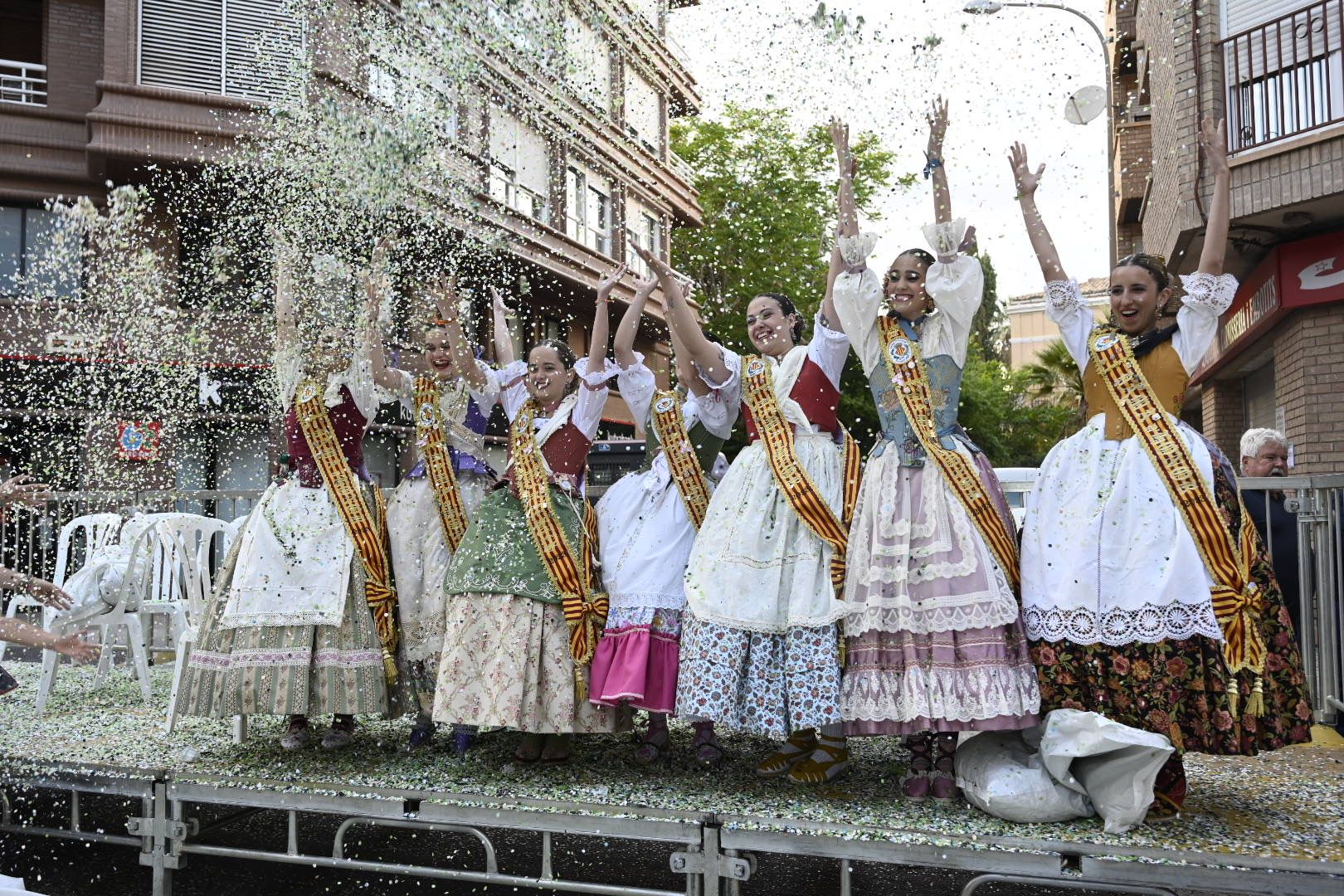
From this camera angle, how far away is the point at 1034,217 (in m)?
3.92

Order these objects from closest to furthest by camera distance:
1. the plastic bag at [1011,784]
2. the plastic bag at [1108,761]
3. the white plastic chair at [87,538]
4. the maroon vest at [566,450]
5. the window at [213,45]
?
1. the plastic bag at [1108,761]
2. the plastic bag at [1011,784]
3. the maroon vest at [566,450]
4. the white plastic chair at [87,538]
5. the window at [213,45]

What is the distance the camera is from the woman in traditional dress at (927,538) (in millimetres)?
3531

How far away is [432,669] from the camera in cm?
456

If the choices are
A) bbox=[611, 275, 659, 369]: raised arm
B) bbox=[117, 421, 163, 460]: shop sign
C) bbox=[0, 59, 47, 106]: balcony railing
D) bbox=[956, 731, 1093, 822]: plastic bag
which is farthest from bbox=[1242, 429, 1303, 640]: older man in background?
bbox=[0, 59, 47, 106]: balcony railing

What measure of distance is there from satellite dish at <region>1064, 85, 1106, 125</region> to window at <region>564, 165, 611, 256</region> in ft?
49.4

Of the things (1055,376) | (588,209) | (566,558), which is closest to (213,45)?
(588,209)

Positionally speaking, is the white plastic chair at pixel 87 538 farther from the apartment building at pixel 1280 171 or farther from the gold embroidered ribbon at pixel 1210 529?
the apartment building at pixel 1280 171

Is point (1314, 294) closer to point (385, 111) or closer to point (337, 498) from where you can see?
point (385, 111)

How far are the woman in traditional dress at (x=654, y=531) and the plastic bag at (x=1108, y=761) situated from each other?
1.32 metres

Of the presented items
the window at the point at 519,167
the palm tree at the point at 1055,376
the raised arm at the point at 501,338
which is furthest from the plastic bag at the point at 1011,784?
the palm tree at the point at 1055,376

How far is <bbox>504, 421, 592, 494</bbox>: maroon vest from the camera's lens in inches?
180

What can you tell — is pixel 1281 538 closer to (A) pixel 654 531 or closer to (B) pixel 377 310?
(A) pixel 654 531

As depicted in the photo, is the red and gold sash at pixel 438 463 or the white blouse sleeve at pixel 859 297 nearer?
the white blouse sleeve at pixel 859 297

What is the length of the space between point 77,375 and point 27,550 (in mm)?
7321
